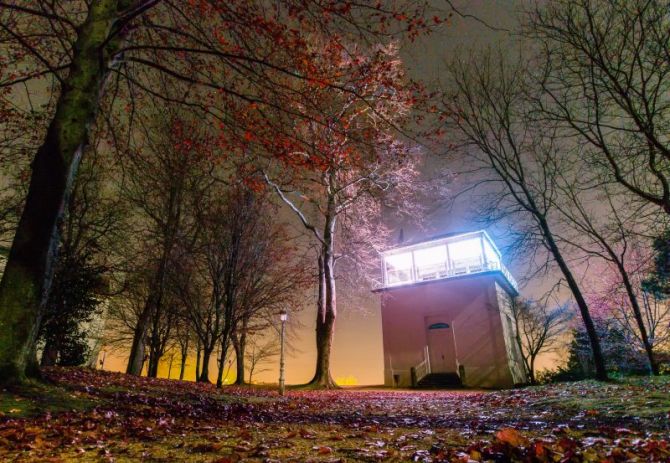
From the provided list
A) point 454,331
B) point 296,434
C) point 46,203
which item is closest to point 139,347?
point 46,203

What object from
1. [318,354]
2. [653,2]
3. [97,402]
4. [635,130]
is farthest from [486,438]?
[318,354]

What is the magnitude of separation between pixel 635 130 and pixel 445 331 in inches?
660

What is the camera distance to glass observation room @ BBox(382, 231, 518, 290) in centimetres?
2494

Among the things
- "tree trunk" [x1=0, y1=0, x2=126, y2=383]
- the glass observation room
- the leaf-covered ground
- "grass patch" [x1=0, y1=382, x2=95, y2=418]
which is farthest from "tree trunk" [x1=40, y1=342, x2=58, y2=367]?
the glass observation room

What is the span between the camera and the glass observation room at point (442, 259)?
2494cm

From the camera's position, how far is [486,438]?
4320 mm

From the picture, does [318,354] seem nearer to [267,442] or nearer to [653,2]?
[267,442]

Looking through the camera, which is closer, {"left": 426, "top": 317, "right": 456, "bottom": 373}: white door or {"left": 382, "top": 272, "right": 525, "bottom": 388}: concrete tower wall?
{"left": 382, "top": 272, "right": 525, "bottom": 388}: concrete tower wall

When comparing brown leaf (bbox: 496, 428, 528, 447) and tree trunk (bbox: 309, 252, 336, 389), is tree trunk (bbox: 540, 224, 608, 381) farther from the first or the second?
brown leaf (bbox: 496, 428, 528, 447)

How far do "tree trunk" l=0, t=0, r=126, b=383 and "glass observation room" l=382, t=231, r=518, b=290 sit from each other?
2294 cm

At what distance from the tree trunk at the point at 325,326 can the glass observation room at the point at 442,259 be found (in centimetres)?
804

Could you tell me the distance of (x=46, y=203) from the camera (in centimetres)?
563

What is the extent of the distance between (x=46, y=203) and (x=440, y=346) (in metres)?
23.2

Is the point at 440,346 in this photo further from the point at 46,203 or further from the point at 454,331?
the point at 46,203
